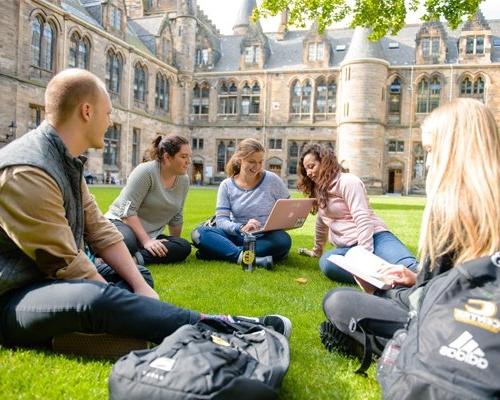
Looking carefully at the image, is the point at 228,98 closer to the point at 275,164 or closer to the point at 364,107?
the point at 275,164

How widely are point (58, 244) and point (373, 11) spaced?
1168 cm

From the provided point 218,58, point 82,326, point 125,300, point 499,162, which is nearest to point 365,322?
point 499,162

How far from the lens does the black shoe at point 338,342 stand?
270cm

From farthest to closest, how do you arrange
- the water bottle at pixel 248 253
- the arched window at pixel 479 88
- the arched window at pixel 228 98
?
the arched window at pixel 228 98, the arched window at pixel 479 88, the water bottle at pixel 248 253

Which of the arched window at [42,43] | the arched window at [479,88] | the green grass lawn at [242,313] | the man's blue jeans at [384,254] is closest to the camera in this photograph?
the green grass lawn at [242,313]

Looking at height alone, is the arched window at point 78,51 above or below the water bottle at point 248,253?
above

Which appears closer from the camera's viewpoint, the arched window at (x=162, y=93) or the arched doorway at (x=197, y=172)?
the arched window at (x=162, y=93)

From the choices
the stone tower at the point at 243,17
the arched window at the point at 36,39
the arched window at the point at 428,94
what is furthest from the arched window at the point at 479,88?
the arched window at the point at 36,39

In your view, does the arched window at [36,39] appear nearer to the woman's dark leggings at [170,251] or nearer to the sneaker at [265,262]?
the woman's dark leggings at [170,251]

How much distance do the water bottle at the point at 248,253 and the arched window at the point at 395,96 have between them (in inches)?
1346

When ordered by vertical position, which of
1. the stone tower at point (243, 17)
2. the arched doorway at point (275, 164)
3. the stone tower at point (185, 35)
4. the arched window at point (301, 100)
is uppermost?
the stone tower at point (243, 17)

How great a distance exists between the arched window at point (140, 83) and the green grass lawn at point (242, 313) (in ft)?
99.5

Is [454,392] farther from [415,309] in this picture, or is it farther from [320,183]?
[320,183]

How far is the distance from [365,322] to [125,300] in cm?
119
